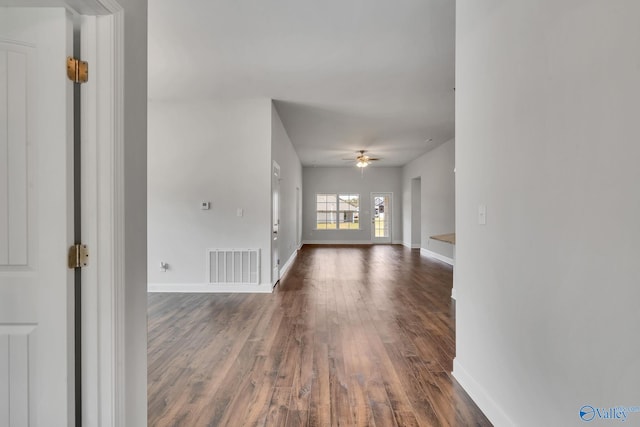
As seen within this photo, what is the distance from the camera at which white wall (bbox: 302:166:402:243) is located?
11.4 m

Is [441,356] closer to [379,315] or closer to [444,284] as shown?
[379,315]

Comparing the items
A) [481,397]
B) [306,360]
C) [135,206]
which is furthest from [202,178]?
[481,397]

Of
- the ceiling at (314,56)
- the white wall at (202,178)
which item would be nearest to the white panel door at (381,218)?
the ceiling at (314,56)

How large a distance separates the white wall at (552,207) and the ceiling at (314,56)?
94cm

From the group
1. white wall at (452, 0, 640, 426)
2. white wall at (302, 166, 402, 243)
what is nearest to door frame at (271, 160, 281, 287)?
white wall at (452, 0, 640, 426)

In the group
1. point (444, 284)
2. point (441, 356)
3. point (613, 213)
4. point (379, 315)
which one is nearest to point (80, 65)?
point (613, 213)

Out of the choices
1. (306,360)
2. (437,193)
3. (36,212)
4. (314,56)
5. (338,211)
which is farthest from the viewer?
(338,211)

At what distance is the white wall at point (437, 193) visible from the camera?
24.0 ft

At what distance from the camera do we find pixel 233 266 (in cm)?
470

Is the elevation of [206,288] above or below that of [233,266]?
below

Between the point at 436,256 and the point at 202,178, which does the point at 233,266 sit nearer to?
the point at 202,178

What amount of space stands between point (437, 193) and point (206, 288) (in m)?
6.00

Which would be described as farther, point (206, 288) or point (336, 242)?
point (336, 242)

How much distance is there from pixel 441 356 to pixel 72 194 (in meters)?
2.68
